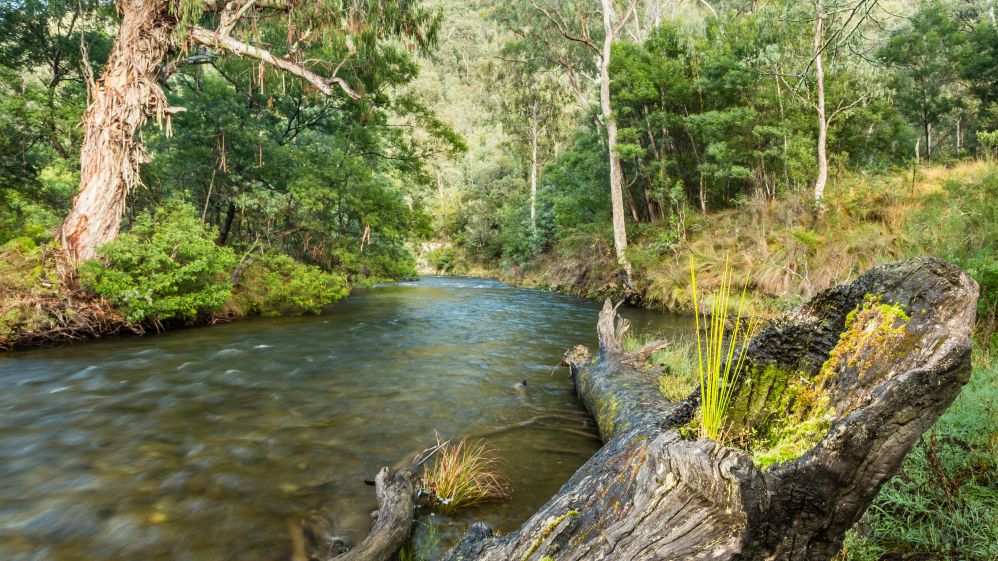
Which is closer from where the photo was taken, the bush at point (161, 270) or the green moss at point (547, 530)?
the green moss at point (547, 530)

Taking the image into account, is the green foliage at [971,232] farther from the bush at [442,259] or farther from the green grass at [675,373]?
the bush at [442,259]

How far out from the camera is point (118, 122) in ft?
28.3

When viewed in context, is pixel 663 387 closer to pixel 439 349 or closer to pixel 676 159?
pixel 439 349

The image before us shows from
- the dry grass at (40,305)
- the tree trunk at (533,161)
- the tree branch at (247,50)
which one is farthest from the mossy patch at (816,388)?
the tree trunk at (533,161)

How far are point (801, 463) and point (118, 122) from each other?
1172 centimetres

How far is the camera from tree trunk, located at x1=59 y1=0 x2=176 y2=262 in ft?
27.6

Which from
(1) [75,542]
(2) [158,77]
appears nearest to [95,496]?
(1) [75,542]

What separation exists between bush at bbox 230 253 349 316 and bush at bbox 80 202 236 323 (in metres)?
1.44

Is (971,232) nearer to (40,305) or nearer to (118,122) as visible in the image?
(40,305)

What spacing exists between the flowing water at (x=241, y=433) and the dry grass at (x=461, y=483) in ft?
0.34

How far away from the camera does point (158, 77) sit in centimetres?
945

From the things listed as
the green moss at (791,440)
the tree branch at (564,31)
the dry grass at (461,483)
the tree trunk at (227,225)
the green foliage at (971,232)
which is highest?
the tree branch at (564,31)

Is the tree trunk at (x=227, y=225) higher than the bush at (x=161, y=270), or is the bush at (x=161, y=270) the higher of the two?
the tree trunk at (x=227, y=225)

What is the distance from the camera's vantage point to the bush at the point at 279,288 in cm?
1116
